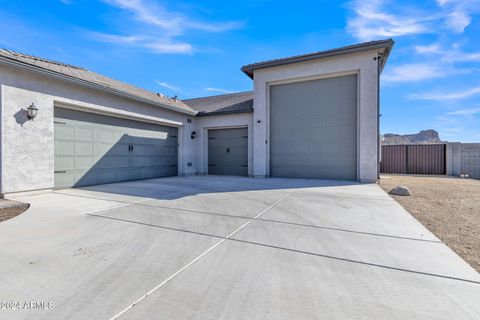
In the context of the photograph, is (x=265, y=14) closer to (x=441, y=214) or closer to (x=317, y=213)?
(x=317, y=213)

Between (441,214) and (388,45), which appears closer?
(441,214)

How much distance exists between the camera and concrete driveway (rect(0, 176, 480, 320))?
1753 mm

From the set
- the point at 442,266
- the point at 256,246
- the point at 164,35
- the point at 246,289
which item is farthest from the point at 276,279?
the point at 164,35

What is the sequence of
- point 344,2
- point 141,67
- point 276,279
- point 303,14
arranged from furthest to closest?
point 141,67
point 303,14
point 344,2
point 276,279

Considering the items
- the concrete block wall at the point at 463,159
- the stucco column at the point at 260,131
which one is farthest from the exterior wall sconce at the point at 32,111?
the concrete block wall at the point at 463,159

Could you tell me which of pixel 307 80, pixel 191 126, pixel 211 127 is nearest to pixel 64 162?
pixel 191 126

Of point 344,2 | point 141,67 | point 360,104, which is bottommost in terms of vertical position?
point 360,104

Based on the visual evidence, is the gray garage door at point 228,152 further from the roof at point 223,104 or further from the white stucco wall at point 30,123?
the white stucco wall at point 30,123

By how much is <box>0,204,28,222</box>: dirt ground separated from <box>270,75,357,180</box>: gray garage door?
29.9ft

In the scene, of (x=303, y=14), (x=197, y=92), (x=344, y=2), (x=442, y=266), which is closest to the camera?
(x=442, y=266)

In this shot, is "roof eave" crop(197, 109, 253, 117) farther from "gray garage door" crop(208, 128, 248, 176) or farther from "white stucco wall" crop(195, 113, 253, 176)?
"gray garage door" crop(208, 128, 248, 176)

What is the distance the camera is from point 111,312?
168 cm

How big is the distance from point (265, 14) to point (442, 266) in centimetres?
941

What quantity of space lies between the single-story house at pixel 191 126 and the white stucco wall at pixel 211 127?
57 millimetres
